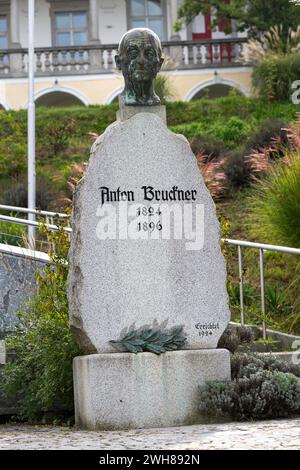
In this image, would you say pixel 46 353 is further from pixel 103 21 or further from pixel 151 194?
pixel 103 21

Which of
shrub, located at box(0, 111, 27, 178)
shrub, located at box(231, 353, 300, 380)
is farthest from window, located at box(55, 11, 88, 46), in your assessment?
shrub, located at box(231, 353, 300, 380)

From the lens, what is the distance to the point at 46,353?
9.86 metres

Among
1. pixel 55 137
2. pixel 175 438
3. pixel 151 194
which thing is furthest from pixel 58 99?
pixel 175 438

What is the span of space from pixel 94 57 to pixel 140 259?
30.1m

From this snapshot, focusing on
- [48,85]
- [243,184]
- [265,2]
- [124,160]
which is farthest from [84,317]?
[48,85]

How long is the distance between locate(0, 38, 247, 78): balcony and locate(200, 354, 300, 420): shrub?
29724 mm

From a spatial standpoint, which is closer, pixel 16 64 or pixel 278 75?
pixel 278 75

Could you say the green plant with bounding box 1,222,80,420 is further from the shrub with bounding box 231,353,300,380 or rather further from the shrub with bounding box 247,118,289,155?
the shrub with bounding box 247,118,289,155

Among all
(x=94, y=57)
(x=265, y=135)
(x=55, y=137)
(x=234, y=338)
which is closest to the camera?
(x=234, y=338)

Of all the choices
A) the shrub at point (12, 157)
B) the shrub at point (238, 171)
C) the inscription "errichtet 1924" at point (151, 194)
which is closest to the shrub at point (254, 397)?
the inscription "errichtet 1924" at point (151, 194)

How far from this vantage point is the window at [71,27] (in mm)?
43188

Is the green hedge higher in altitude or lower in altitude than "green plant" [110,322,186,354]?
higher

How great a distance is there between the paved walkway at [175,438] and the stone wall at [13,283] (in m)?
2.94

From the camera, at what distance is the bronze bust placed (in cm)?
961
